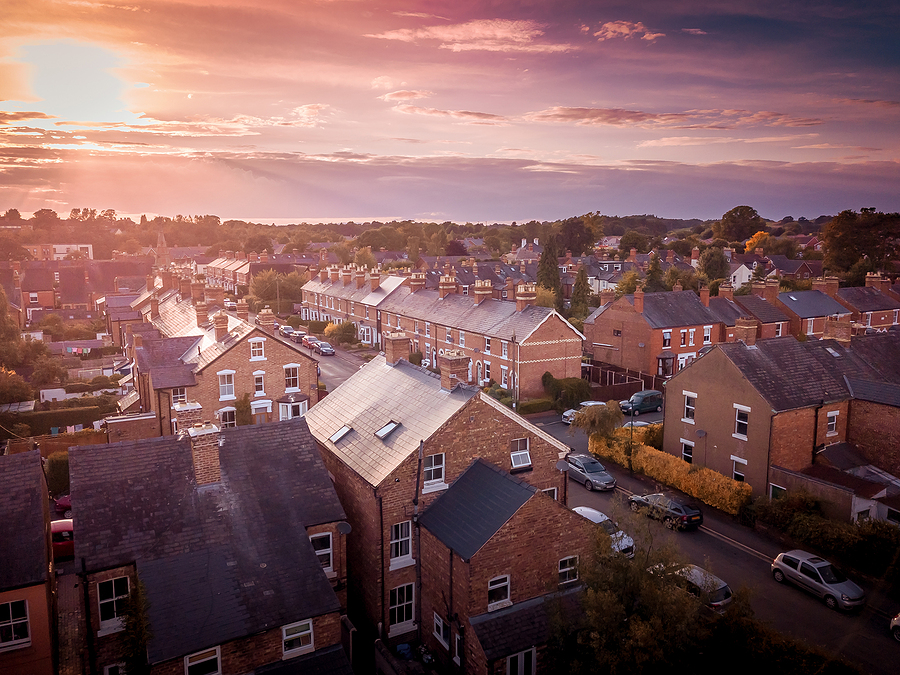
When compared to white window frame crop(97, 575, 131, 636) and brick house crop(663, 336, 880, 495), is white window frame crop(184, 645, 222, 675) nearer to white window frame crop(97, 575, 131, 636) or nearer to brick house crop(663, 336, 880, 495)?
white window frame crop(97, 575, 131, 636)

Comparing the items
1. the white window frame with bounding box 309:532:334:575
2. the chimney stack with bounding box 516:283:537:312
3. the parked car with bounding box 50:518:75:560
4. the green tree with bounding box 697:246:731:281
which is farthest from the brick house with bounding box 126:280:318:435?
the green tree with bounding box 697:246:731:281

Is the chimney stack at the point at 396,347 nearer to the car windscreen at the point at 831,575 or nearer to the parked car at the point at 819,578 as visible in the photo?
the parked car at the point at 819,578

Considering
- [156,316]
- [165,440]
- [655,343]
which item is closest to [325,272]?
[156,316]

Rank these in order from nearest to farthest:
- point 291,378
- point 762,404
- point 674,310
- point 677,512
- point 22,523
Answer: point 22,523, point 677,512, point 762,404, point 291,378, point 674,310

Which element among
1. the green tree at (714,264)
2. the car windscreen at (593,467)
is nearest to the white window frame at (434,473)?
the car windscreen at (593,467)

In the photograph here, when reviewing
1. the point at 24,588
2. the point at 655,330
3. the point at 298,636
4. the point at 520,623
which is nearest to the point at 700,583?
the point at 520,623

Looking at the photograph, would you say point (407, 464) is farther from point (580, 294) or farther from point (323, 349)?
point (580, 294)

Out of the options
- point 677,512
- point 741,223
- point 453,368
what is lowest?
point 677,512

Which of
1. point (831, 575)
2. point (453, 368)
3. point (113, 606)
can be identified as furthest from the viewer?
point (831, 575)

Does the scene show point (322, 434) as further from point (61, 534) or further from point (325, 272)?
point (325, 272)

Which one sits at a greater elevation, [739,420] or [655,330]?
[655,330]
